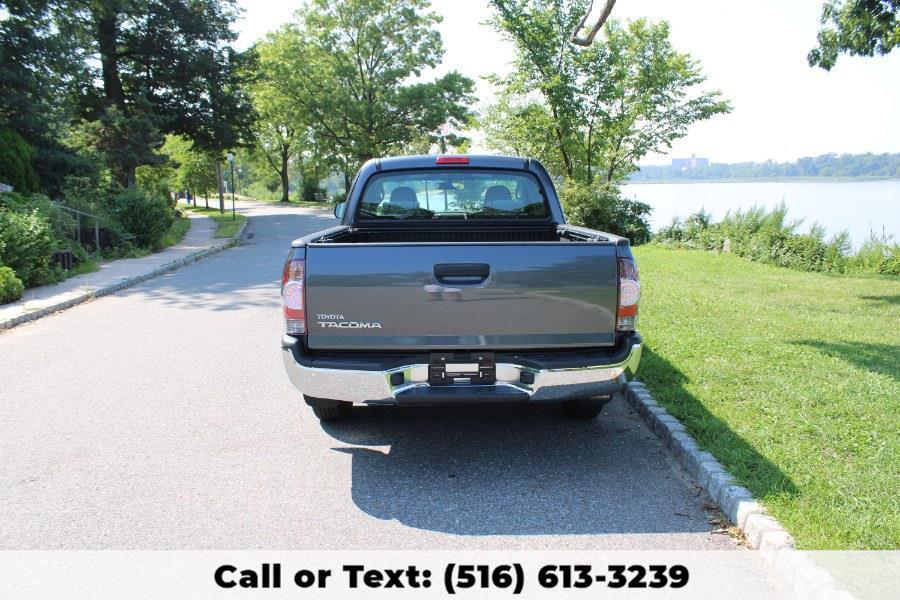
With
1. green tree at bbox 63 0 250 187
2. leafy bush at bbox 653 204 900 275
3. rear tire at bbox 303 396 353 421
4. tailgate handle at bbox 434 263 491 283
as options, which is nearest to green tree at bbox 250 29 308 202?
green tree at bbox 63 0 250 187

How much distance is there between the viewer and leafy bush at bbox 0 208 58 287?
11.4 m

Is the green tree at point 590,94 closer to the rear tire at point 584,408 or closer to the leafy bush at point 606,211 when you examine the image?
the leafy bush at point 606,211

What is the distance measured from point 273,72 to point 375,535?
47.5 meters

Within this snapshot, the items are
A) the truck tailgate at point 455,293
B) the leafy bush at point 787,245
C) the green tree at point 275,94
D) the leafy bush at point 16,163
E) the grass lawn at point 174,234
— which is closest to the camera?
the truck tailgate at point 455,293

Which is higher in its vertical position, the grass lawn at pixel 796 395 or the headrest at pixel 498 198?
Answer: the headrest at pixel 498 198

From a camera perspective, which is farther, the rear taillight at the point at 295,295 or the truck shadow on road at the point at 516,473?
the rear taillight at the point at 295,295

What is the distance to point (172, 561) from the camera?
127 inches

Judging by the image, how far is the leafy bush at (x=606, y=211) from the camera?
72.9 ft

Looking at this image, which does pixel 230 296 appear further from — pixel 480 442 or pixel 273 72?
pixel 273 72

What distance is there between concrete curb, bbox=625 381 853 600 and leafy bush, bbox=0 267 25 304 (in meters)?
9.64

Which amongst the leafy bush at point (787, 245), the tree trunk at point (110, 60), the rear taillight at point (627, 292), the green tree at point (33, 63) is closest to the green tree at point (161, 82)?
the tree trunk at point (110, 60)

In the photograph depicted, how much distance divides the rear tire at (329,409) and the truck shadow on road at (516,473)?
0.08m

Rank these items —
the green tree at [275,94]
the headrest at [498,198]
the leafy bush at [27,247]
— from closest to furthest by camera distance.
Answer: the headrest at [498,198]
the leafy bush at [27,247]
the green tree at [275,94]

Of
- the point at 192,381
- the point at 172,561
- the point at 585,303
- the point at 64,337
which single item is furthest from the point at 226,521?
the point at 64,337
